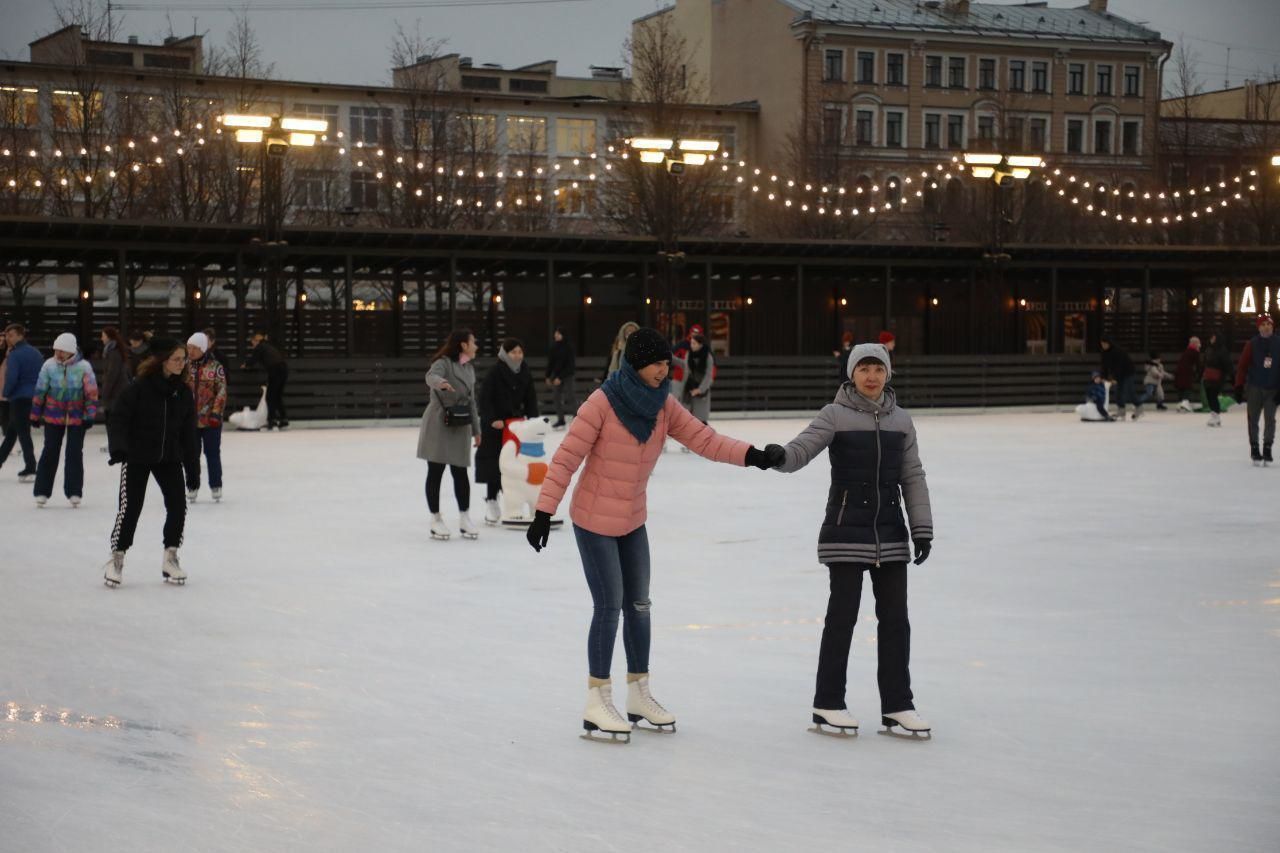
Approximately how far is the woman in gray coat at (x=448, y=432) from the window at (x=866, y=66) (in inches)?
2403

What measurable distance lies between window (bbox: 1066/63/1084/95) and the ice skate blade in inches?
2866

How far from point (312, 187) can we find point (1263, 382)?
112ft

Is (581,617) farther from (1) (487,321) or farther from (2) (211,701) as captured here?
(1) (487,321)

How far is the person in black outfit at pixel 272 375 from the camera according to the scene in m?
26.2

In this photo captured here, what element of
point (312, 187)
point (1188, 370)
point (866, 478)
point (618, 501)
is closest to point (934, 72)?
point (312, 187)

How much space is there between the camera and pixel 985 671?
7457mm

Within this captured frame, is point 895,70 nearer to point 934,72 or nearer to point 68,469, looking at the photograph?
point 934,72

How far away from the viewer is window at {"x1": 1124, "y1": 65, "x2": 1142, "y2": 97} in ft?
248

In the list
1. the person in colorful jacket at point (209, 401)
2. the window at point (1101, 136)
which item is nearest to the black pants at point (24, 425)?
the person in colorful jacket at point (209, 401)

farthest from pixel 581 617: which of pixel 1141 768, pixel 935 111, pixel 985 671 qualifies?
pixel 935 111

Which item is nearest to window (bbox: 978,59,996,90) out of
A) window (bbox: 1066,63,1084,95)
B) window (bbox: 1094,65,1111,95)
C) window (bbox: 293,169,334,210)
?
window (bbox: 1066,63,1084,95)

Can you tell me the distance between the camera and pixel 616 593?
6.34 metres

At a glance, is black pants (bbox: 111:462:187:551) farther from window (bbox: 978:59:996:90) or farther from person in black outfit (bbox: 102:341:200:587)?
window (bbox: 978:59:996:90)

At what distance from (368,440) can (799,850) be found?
19.7 m
